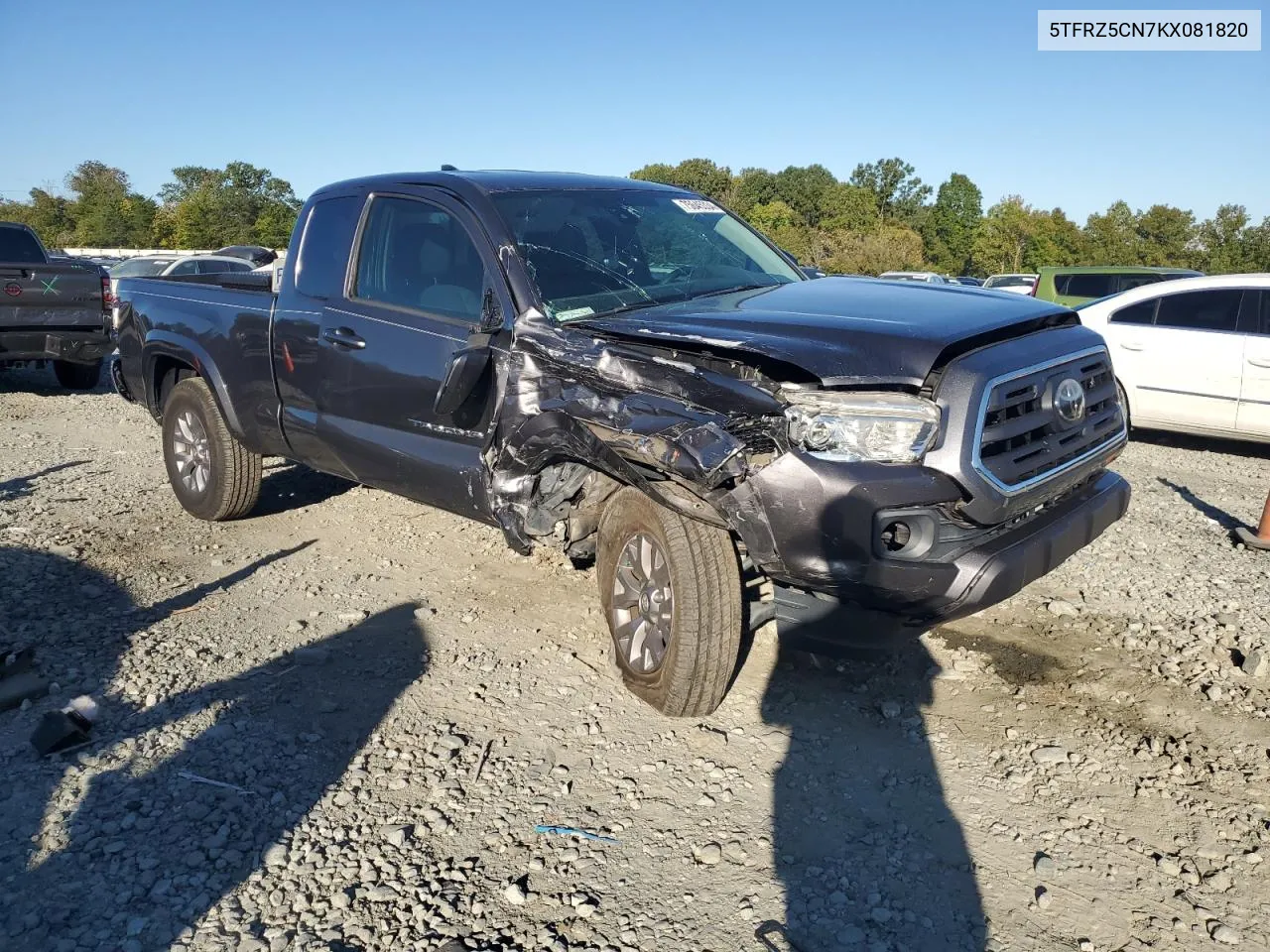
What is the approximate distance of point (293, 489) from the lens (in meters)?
6.91

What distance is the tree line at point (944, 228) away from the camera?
46719 mm

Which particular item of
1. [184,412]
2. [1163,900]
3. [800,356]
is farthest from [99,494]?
[1163,900]

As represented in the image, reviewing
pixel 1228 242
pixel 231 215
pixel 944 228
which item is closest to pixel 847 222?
pixel 944 228

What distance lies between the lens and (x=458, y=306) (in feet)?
13.6

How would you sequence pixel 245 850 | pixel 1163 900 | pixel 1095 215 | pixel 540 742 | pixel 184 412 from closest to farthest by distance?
pixel 1163 900 < pixel 245 850 < pixel 540 742 < pixel 184 412 < pixel 1095 215

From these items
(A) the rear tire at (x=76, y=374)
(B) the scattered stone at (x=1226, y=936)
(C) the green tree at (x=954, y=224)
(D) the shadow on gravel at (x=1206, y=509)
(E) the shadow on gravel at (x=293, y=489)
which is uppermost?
(C) the green tree at (x=954, y=224)

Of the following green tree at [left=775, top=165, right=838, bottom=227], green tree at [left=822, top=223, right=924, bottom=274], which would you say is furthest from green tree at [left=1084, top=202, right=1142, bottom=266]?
green tree at [left=775, top=165, right=838, bottom=227]

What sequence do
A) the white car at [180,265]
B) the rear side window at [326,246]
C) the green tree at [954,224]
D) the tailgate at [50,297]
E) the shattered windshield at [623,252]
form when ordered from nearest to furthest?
the shattered windshield at [623,252], the rear side window at [326,246], the tailgate at [50,297], the white car at [180,265], the green tree at [954,224]

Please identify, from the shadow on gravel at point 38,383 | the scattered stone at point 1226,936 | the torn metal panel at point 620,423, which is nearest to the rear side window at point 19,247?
the shadow on gravel at point 38,383

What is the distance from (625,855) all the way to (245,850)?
1123 mm

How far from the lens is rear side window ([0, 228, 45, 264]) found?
11.1 m

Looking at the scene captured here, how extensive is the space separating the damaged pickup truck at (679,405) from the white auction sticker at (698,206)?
61 millimetres

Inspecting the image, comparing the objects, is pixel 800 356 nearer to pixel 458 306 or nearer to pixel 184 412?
pixel 458 306

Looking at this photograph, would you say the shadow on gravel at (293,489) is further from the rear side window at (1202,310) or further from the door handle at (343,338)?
the rear side window at (1202,310)
